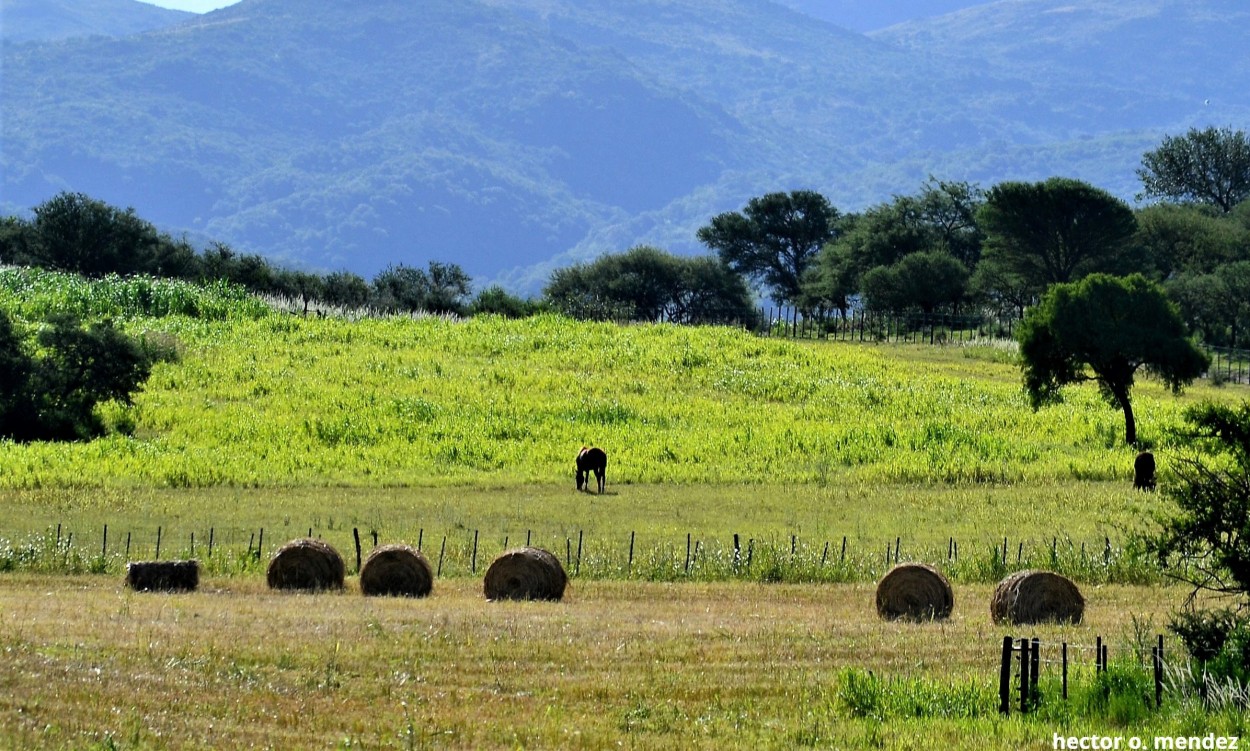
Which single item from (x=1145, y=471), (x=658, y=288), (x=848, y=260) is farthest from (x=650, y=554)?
(x=658, y=288)

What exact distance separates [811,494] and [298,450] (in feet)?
58.6

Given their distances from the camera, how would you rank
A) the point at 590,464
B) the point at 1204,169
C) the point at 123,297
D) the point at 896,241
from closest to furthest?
the point at 590,464, the point at 123,297, the point at 896,241, the point at 1204,169

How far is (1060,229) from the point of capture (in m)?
119

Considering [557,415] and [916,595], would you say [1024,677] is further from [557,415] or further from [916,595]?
[557,415]

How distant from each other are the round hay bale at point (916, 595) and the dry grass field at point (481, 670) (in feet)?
1.34

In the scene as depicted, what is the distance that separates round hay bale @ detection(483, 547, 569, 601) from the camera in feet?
95.5

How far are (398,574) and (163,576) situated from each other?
427 cm

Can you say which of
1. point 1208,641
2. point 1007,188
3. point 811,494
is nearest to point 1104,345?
point 811,494

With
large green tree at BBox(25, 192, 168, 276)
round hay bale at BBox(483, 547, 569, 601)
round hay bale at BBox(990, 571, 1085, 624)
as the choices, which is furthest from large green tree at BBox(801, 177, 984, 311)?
round hay bale at BBox(990, 571, 1085, 624)

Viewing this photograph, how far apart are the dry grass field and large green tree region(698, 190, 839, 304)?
461 feet

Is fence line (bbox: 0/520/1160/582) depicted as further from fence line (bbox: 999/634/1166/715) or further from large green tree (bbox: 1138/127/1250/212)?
large green tree (bbox: 1138/127/1250/212)

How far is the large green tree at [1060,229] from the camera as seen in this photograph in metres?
118

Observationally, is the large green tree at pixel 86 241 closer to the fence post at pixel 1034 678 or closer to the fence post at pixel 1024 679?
the fence post at pixel 1034 678

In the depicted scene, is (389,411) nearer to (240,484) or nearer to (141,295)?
(240,484)
